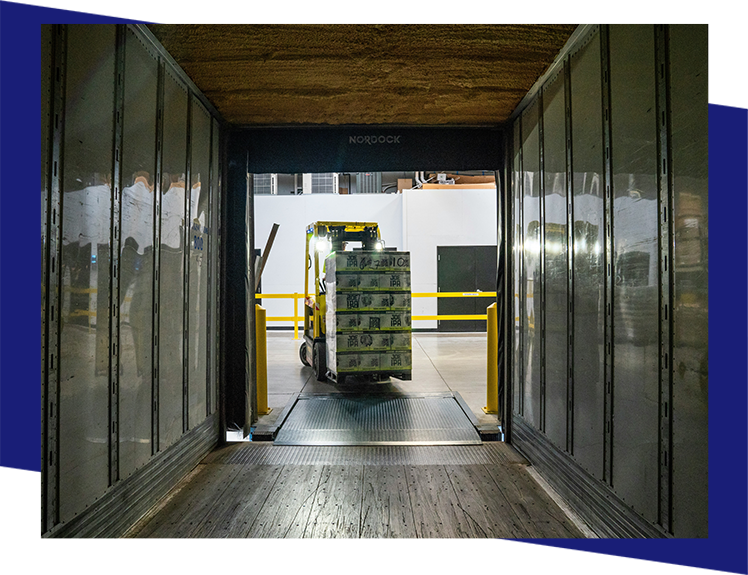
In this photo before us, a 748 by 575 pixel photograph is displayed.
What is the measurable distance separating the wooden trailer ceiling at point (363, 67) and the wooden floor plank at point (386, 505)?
3.45 m

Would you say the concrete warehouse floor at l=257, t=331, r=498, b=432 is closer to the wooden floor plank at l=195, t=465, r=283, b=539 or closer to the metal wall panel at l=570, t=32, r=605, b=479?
the wooden floor plank at l=195, t=465, r=283, b=539

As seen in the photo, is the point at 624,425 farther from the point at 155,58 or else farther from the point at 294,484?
the point at 155,58

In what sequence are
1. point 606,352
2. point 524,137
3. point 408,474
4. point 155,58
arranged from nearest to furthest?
1. point 606,352
2. point 155,58
3. point 408,474
4. point 524,137

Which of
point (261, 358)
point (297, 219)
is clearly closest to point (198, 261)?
point (261, 358)

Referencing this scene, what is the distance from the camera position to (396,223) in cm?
1564

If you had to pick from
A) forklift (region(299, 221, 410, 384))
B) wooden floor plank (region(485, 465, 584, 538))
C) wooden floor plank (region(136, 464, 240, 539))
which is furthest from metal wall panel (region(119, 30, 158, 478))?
forklift (region(299, 221, 410, 384))

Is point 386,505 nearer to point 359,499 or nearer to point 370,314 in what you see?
point 359,499

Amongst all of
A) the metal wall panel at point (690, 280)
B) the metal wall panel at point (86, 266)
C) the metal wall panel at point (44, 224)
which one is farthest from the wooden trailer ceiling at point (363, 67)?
the metal wall panel at point (690, 280)

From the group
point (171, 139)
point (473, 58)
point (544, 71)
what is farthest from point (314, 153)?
point (544, 71)

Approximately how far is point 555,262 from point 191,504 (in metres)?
3.49

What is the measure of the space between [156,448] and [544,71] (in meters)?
4.45

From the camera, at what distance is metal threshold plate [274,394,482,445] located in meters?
5.07

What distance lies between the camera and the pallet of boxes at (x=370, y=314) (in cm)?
694

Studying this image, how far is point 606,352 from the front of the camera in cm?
297
